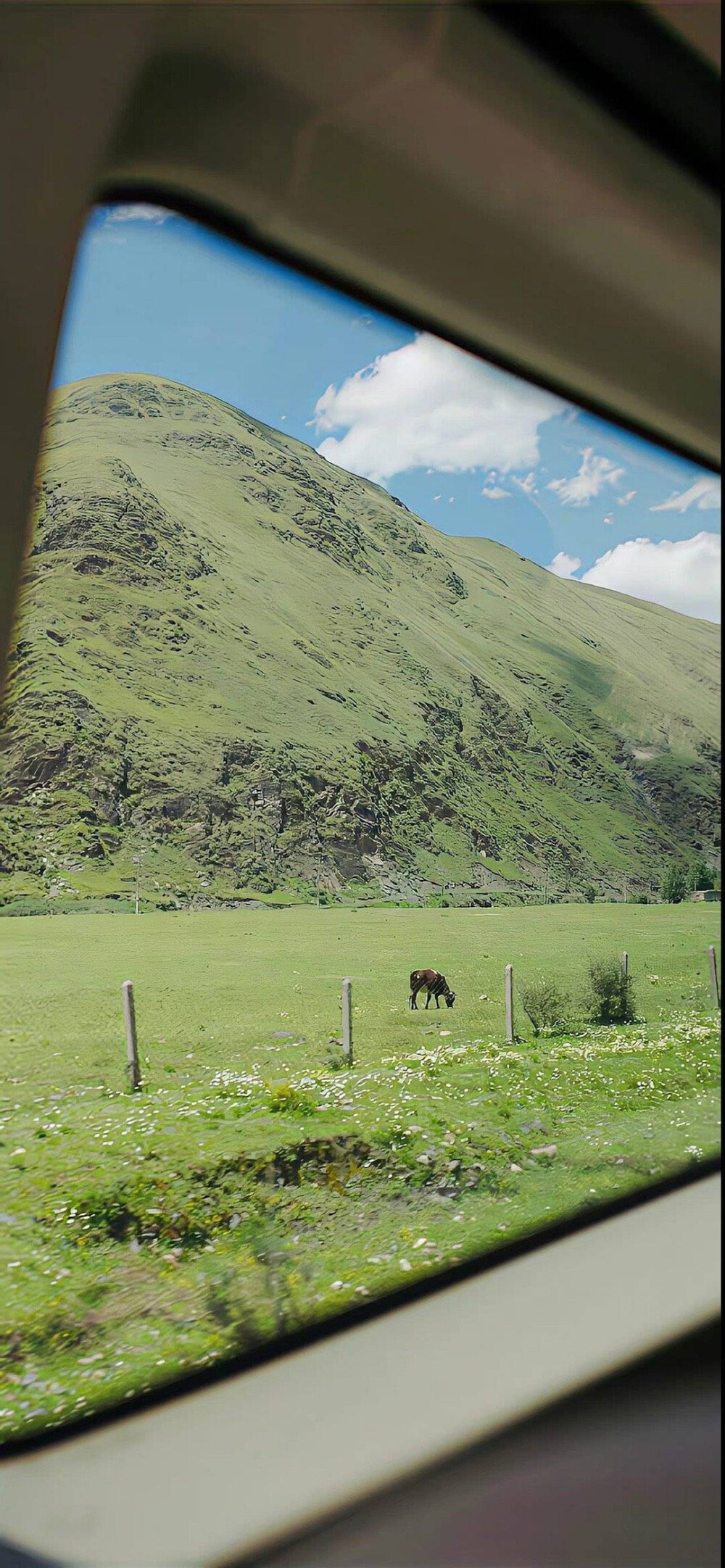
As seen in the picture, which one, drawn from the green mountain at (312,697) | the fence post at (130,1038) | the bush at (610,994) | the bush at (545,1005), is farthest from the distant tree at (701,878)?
the fence post at (130,1038)

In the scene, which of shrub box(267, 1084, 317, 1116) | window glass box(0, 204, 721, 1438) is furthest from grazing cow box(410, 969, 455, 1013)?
shrub box(267, 1084, 317, 1116)

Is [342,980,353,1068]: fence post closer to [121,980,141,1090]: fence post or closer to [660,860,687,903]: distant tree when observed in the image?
[121,980,141,1090]: fence post

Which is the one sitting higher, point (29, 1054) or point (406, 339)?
point (406, 339)

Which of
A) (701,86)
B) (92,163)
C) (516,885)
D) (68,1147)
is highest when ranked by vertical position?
(701,86)

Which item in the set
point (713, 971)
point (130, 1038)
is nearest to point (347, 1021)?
point (130, 1038)

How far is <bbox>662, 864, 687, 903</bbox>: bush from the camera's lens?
3179 mm

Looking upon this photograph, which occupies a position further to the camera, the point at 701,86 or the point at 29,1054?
the point at 29,1054

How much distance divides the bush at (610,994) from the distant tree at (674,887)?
318 mm

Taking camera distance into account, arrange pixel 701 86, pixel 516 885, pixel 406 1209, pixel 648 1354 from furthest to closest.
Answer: pixel 516 885, pixel 406 1209, pixel 648 1354, pixel 701 86

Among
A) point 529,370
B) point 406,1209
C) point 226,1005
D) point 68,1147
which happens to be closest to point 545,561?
point 529,370

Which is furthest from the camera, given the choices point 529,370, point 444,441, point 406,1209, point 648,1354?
point 406,1209

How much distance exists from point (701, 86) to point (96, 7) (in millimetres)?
664

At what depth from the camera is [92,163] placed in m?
0.65

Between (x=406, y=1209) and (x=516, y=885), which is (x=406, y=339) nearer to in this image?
(x=516, y=885)
